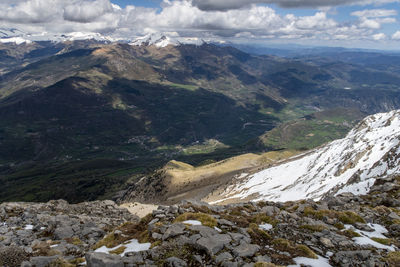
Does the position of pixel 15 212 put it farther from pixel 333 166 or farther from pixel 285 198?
pixel 333 166

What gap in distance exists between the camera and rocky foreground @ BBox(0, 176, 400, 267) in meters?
16.3

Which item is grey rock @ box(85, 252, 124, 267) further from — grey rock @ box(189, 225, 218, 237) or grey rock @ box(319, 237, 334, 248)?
grey rock @ box(319, 237, 334, 248)

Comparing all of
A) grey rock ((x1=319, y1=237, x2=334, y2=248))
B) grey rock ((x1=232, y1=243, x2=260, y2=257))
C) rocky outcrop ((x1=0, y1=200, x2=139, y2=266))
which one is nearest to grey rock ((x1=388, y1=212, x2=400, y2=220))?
grey rock ((x1=319, y1=237, x2=334, y2=248))

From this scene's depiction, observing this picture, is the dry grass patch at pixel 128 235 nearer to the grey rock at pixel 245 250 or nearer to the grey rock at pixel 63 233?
the grey rock at pixel 245 250

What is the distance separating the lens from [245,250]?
16984mm

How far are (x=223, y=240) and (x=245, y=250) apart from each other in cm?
167

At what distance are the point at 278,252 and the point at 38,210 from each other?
43.7m

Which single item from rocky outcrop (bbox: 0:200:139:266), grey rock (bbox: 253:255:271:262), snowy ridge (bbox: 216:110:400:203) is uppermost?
grey rock (bbox: 253:255:271:262)

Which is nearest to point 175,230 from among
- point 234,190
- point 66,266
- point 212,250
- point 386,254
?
point 212,250

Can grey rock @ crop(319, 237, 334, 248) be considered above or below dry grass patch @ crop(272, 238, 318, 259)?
below

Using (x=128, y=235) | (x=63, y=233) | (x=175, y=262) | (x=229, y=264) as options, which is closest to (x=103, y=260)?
(x=175, y=262)

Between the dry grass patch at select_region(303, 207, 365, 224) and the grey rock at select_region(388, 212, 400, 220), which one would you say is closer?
the dry grass patch at select_region(303, 207, 365, 224)

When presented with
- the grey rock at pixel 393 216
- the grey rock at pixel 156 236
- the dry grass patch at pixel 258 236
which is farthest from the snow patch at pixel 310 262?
the grey rock at pixel 393 216

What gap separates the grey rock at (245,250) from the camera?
649 inches
